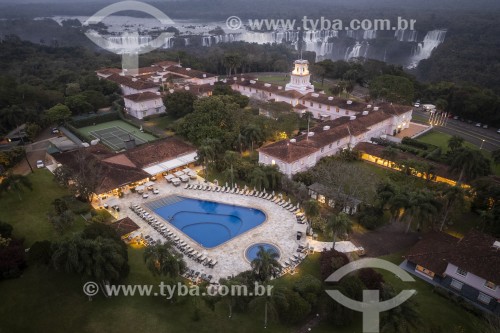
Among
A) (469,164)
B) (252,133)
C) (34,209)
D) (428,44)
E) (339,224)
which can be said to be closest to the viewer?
(339,224)

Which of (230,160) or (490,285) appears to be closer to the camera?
(490,285)

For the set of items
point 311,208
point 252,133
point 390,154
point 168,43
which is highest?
point 168,43

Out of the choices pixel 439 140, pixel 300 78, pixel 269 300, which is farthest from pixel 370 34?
pixel 269 300

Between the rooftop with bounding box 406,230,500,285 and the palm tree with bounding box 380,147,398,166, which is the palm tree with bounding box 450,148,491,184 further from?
the rooftop with bounding box 406,230,500,285

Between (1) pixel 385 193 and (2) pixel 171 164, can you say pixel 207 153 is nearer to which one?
(2) pixel 171 164

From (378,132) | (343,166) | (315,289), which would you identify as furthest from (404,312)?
(378,132)

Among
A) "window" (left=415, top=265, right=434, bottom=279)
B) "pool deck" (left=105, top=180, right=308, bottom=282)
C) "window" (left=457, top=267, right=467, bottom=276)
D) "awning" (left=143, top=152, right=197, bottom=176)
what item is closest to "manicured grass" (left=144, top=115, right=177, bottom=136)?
"awning" (left=143, top=152, right=197, bottom=176)
